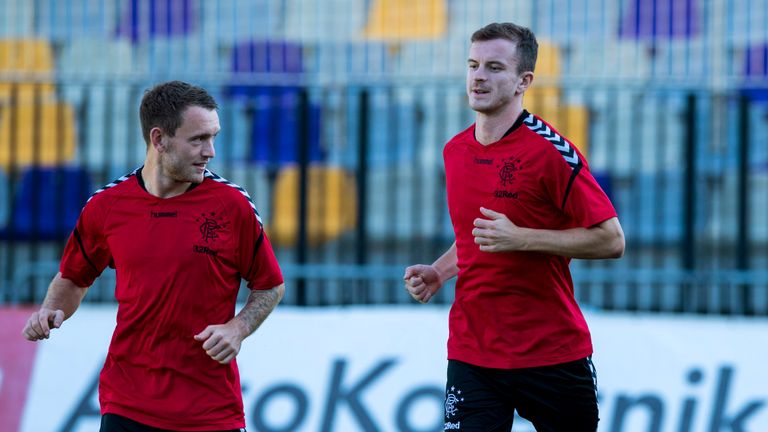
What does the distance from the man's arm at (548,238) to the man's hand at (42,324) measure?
5.66ft

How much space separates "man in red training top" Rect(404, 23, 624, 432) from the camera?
5.34m

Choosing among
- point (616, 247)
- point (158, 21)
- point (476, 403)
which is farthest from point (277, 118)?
point (616, 247)

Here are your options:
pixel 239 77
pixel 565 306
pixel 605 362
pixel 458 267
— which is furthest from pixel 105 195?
pixel 239 77

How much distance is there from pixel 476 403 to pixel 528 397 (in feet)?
0.73

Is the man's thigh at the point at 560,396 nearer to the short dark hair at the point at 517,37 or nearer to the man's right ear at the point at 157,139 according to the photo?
the short dark hair at the point at 517,37

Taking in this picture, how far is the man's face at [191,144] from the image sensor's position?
5.06m

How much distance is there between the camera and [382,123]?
11531mm

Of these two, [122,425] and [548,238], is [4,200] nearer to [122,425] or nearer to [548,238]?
[122,425]

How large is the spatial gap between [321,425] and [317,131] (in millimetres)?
3836

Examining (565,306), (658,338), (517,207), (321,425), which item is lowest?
(321,425)

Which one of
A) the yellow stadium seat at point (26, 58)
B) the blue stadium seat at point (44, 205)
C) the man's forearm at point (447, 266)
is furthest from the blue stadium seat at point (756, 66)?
the man's forearm at point (447, 266)

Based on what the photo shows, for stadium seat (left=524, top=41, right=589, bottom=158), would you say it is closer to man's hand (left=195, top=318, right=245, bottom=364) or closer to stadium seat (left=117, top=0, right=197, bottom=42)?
stadium seat (left=117, top=0, right=197, bottom=42)

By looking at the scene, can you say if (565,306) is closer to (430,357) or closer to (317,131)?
(430,357)

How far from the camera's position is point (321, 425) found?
8.38m
